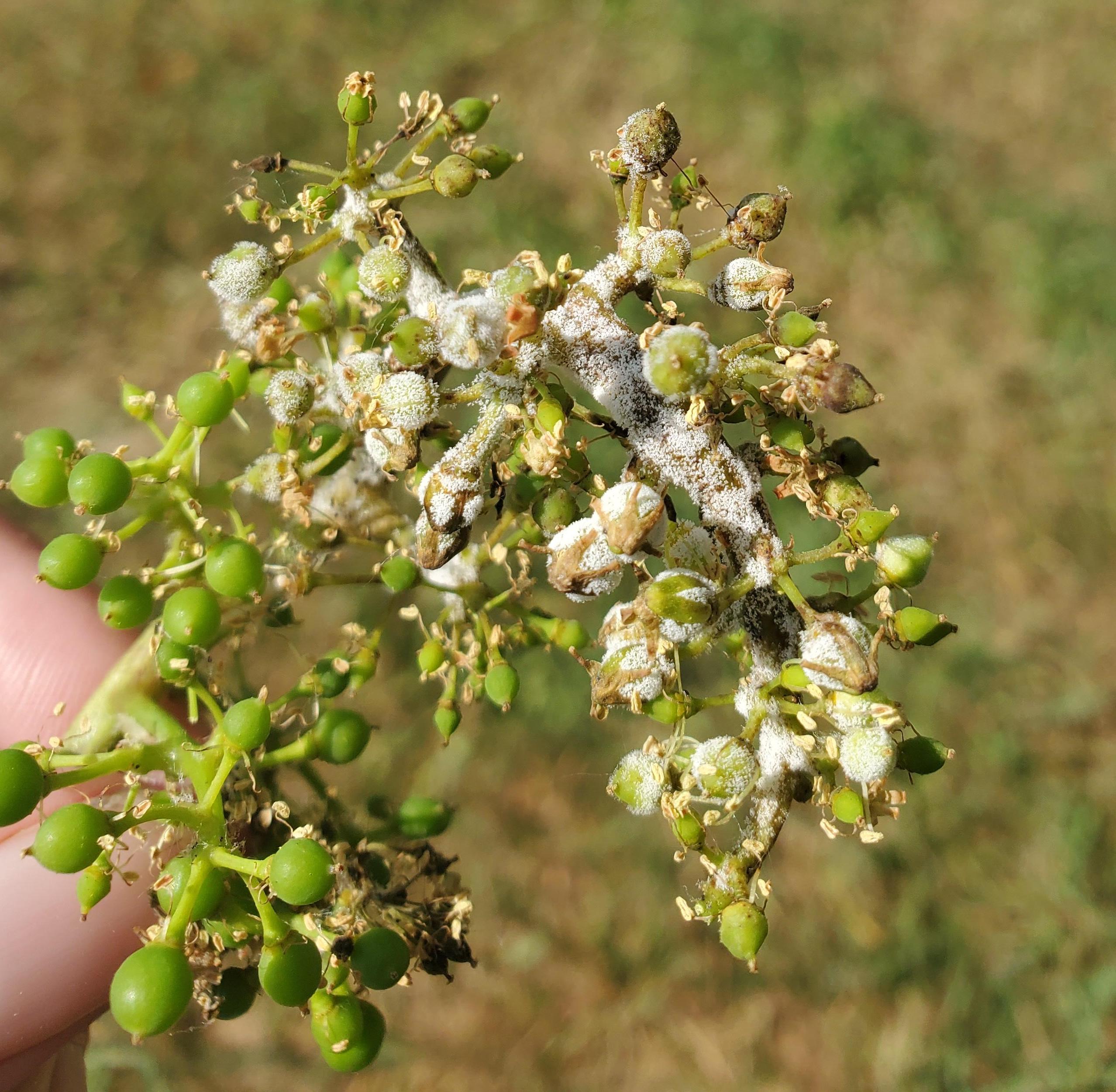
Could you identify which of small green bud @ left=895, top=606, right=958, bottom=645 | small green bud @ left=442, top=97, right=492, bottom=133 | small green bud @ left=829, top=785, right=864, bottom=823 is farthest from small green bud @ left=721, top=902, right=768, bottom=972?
small green bud @ left=442, top=97, right=492, bottom=133

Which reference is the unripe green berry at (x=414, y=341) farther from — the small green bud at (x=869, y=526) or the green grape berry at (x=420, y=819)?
the green grape berry at (x=420, y=819)

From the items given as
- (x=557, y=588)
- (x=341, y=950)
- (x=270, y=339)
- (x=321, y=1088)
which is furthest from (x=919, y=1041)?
(x=270, y=339)

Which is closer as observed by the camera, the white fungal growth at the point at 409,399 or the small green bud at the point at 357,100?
the white fungal growth at the point at 409,399

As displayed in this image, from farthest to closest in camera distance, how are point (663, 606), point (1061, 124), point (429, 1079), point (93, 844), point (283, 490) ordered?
point (1061, 124), point (429, 1079), point (283, 490), point (93, 844), point (663, 606)

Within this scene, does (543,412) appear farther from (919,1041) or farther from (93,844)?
(919,1041)

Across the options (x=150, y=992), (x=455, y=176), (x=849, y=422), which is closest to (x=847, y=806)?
(x=150, y=992)

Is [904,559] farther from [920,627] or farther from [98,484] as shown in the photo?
[98,484]

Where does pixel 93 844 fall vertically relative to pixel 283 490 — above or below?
below

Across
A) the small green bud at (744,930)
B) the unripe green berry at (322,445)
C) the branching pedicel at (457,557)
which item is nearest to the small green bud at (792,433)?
the branching pedicel at (457,557)
